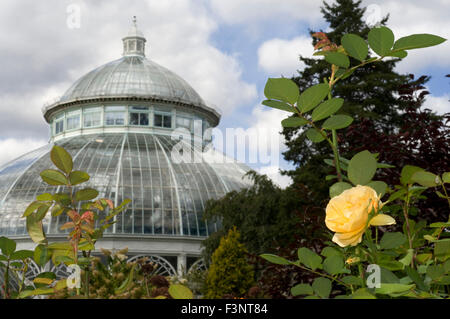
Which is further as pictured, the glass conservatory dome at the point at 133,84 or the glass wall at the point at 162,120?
the glass conservatory dome at the point at 133,84

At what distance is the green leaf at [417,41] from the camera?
3.37 ft

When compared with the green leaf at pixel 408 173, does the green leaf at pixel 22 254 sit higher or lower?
lower

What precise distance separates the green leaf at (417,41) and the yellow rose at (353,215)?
307 mm

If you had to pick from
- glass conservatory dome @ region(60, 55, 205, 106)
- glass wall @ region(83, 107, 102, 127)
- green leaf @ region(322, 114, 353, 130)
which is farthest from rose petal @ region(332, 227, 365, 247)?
glass wall @ region(83, 107, 102, 127)

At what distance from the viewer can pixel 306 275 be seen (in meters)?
6.23

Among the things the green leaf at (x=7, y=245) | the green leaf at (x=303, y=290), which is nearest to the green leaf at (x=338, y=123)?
the green leaf at (x=303, y=290)

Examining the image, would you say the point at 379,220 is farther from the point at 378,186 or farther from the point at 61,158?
the point at 61,158

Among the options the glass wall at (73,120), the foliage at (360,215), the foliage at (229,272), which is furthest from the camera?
the glass wall at (73,120)

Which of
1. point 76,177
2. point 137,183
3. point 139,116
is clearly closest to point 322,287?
point 76,177

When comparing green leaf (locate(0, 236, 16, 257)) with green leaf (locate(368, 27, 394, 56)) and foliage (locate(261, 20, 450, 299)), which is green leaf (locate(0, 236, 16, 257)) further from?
green leaf (locate(368, 27, 394, 56))

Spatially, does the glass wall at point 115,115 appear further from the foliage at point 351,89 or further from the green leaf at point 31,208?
the green leaf at point 31,208

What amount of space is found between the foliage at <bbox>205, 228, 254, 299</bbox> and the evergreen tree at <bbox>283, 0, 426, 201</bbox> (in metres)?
2.58

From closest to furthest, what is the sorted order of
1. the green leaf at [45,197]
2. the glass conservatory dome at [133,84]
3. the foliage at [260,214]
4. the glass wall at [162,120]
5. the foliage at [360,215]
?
the foliage at [360,215], the green leaf at [45,197], the foliage at [260,214], the glass wall at [162,120], the glass conservatory dome at [133,84]
